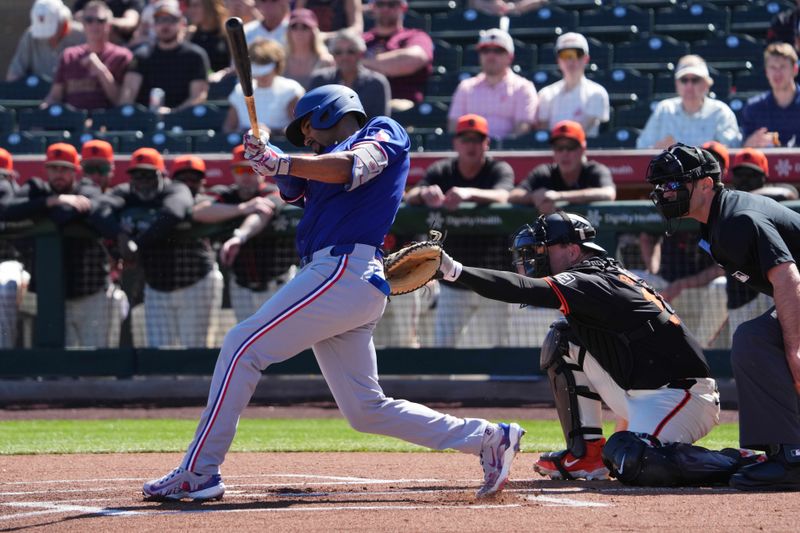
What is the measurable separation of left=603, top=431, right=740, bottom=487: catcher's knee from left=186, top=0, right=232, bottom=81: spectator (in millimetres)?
8690

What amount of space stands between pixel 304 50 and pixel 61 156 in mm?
3145

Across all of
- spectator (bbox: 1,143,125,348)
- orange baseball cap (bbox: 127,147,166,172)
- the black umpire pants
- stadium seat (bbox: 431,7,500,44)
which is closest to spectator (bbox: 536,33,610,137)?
stadium seat (bbox: 431,7,500,44)

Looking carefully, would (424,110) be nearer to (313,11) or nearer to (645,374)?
(313,11)

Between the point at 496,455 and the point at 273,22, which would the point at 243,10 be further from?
the point at 496,455

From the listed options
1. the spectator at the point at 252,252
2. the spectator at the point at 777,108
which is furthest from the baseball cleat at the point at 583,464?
the spectator at the point at 777,108

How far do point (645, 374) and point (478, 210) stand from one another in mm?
4254

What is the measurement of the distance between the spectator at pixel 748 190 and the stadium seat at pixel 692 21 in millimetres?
4223

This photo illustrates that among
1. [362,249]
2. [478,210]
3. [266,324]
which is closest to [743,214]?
[362,249]

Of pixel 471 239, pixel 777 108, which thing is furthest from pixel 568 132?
pixel 777 108

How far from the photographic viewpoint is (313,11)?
13.8 m

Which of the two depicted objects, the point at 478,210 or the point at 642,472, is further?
the point at 478,210

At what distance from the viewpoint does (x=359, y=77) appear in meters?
11.1

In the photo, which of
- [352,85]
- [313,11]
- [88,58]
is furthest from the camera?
[313,11]

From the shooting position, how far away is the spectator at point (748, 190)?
9062 millimetres
